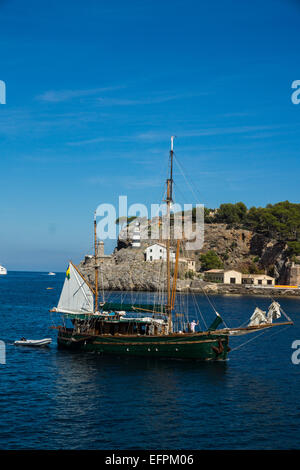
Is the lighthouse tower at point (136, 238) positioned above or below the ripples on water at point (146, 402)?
above

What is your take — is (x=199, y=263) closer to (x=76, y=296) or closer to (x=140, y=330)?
(x=76, y=296)

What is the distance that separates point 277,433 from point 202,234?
154m

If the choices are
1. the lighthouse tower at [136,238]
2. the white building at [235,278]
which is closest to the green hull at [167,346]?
the white building at [235,278]

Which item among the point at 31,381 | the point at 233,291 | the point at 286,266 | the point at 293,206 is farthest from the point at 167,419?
the point at 293,206

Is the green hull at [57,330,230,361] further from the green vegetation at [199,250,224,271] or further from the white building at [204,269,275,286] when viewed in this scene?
the green vegetation at [199,250,224,271]

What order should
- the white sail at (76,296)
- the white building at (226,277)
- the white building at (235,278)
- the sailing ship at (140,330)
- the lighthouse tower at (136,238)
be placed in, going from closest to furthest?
the sailing ship at (140,330) → the white sail at (76,296) → the white building at (235,278) → the white building at (226,277) → the lighthouse tower at (136,238)

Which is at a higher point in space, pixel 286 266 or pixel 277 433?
pixel 286 266

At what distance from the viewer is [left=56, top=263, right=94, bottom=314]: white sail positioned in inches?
2015

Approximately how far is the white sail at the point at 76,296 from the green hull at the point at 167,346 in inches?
186

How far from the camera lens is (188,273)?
148000 millimetres

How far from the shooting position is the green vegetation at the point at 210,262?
160 metres

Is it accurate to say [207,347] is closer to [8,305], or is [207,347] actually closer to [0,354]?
[0,354]

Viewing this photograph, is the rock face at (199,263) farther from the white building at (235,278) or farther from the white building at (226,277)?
the white building at (226,277)

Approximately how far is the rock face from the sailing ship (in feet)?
223
